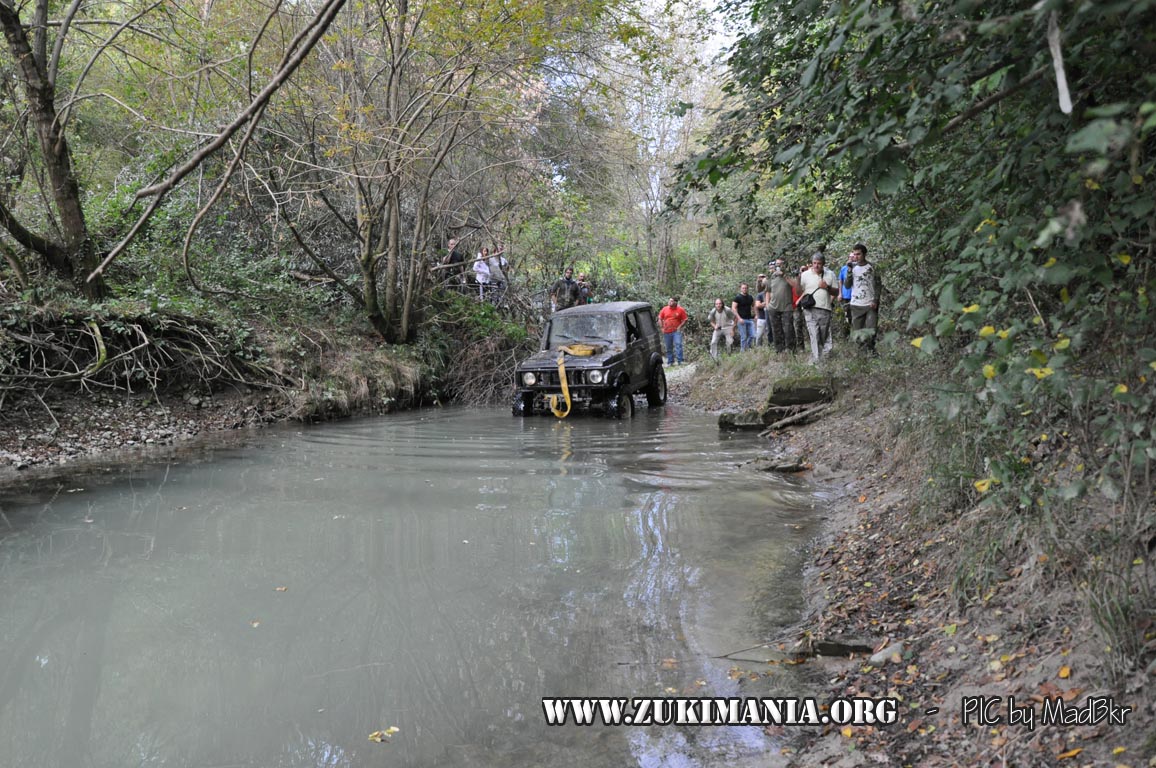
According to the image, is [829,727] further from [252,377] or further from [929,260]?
[252,377]

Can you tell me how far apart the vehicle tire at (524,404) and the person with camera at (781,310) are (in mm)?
4959

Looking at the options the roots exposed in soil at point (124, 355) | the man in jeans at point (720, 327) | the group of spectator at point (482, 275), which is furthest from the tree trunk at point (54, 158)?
the man in jeans at point (720, 327)

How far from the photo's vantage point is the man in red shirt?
65.2 ft

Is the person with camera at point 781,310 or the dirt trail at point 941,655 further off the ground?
the person with camera at point 781,310

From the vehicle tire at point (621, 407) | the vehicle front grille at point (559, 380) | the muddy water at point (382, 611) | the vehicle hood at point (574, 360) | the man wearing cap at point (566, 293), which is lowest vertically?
the muddy water at point (382, 611)

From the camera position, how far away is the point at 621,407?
12.7 metres

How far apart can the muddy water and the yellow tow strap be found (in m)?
4.20

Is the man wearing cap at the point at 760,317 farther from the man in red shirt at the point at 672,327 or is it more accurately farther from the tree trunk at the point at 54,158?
the tree trunk at the point at 54,158

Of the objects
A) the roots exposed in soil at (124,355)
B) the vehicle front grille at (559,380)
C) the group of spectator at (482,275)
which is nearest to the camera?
the roots exposed in soil at (124,355)

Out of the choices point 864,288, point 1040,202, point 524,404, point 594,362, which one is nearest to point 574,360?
point 594,362

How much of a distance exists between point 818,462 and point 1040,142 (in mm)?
5425

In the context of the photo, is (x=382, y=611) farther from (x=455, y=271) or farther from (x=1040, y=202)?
(x=455, y=271)

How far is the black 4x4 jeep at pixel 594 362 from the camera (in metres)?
12.5

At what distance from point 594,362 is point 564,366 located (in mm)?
482
